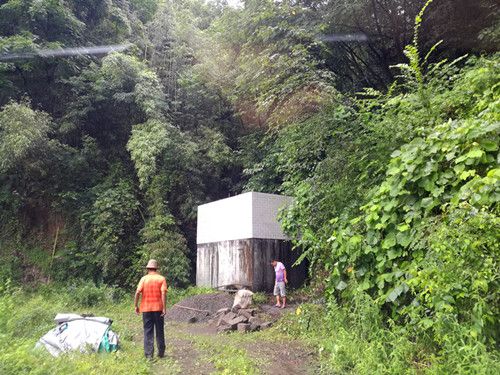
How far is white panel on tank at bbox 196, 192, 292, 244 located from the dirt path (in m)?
5.23

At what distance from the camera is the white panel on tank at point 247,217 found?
1378cm

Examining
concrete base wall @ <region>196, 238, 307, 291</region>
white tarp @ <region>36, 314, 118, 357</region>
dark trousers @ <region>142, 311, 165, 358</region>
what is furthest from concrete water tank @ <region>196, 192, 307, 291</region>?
white tarp @ <region>36, 314, 118, 357</region>

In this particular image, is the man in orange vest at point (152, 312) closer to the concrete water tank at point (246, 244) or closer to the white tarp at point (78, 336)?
the white tarp at point (78, 336)

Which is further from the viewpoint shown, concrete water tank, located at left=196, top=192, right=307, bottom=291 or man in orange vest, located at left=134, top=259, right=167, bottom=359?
concrete water tank, located at left=196, top=192, right=307, bottom=291

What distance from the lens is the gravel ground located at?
11773 mm

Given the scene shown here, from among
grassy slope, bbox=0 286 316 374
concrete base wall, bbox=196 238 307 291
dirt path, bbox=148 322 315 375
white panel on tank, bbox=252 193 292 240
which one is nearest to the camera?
grassy slope, bbox=0 286 316 374

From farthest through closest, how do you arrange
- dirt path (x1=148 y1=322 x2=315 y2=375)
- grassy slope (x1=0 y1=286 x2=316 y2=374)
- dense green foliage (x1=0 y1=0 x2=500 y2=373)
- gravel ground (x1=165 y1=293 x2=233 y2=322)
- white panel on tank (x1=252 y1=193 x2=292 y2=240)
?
white panel on tank (x1=252 y1=193 x2=292 y2=240) < gravel ground (x1=165 y1=293 x2=233 y2=322) < dirt path (x1=148 y1=322 x2=315 y2=375) < grassy slope (x1=0 y1=286 x2=316 y2=374) < dense green foliage (x1=0 y1=0 x2=500 y2=373)

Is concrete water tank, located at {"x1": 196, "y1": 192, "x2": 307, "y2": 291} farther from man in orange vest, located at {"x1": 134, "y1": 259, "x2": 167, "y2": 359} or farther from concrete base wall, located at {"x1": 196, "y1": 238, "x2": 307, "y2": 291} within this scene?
man in orange vest, located at {"x1": 134, "y1": 259, "x2": 167, "y2": 359}

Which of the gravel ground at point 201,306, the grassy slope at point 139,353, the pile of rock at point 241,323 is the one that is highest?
the grassy slope at point 139,353

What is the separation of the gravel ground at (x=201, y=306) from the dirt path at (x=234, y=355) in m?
2.61

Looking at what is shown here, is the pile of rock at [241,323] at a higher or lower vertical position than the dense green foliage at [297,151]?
lower

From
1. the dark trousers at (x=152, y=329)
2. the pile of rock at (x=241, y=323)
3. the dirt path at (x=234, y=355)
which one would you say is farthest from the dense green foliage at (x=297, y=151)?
the dark trousers at (x=152, y=329)

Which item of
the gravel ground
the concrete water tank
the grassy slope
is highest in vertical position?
the concrete water tank

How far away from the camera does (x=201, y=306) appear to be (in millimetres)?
12547
